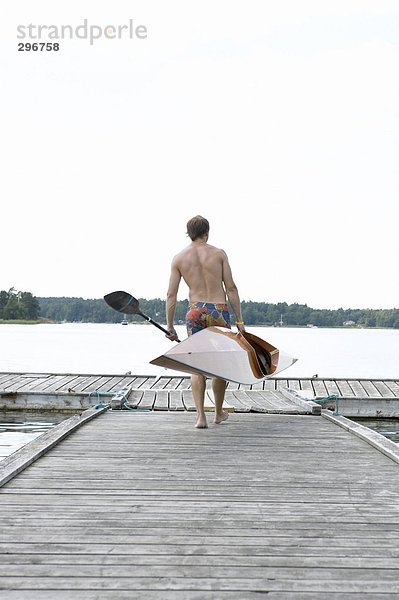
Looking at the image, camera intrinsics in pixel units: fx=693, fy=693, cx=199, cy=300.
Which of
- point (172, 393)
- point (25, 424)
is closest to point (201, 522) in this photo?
point (172, 393)

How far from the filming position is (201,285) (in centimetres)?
702

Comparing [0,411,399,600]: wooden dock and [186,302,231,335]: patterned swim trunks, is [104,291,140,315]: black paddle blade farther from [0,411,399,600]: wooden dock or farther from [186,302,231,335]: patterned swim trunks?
[0,411,399,600]: wooden dock

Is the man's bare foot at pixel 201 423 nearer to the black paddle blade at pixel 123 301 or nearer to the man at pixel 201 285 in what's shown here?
the man at pixel 201 285

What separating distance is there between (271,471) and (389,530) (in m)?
1.49

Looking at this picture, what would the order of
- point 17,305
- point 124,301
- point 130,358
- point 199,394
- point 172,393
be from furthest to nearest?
point 17,305 < point 130,358 < point 172,393 < point 124,301 < point 199,394

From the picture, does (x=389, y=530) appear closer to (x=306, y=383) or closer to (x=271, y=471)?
(x=271, y=471)

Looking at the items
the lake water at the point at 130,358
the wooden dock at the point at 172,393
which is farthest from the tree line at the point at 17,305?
the wooden dock at the point at 172,393

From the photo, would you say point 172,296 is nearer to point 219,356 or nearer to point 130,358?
point 219,356

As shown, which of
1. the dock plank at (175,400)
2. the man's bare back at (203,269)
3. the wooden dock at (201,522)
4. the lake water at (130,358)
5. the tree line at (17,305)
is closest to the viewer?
the wooden dock at (201,522)

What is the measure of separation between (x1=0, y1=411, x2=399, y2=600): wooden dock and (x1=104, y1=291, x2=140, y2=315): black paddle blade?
1.81 metres

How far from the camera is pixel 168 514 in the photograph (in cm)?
394

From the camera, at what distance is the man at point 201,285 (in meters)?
6.99

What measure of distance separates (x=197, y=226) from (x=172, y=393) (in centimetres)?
422

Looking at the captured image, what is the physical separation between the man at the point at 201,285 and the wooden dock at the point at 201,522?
1202 mm
